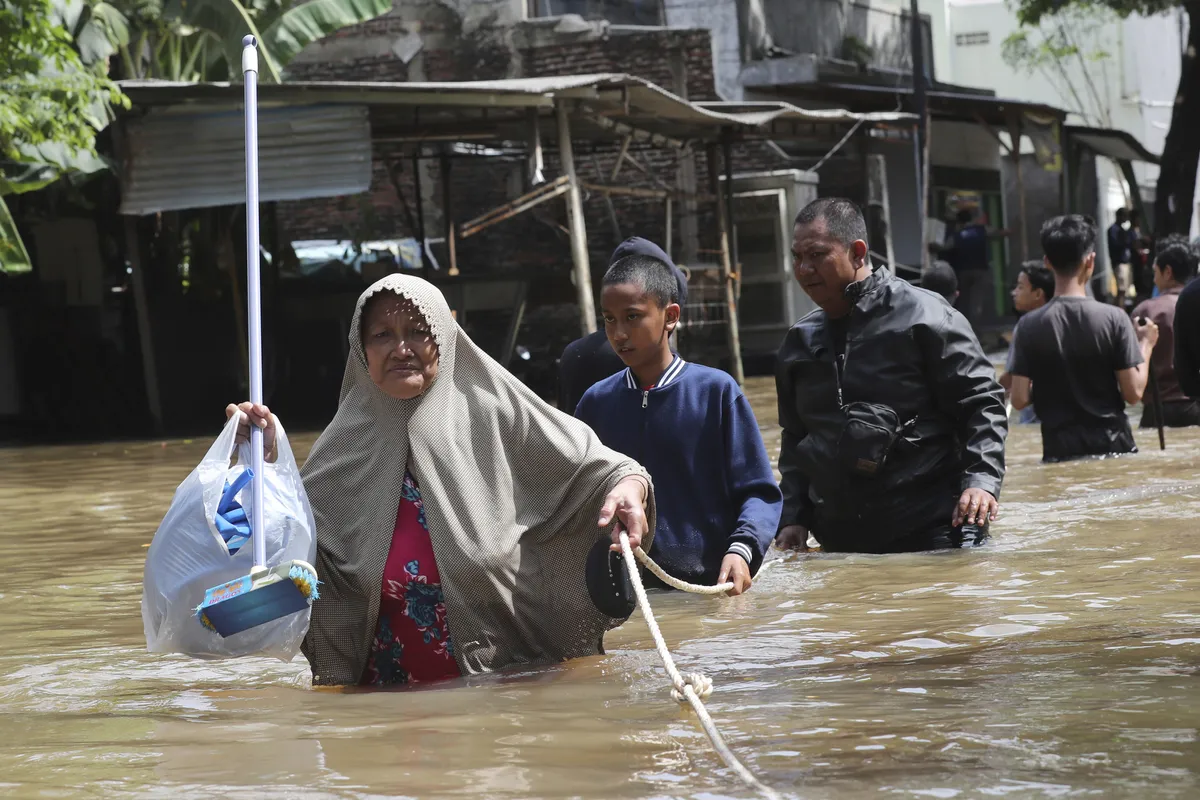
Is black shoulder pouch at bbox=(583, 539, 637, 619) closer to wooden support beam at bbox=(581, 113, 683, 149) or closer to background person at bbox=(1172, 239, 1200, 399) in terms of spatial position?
background person at bbox=(1172, 239, 1200, 399)

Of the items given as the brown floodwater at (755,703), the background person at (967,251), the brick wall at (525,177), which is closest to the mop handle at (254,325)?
the brown floodwater at (755,703)

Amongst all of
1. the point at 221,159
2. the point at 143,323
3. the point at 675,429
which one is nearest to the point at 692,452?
the point at 675,429

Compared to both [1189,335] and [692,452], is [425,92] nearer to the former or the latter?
[692,452]

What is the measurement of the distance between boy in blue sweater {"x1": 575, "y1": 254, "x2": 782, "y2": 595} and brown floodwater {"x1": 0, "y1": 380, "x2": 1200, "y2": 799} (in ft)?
1.19

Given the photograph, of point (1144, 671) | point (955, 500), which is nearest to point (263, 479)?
point (1144, 671)

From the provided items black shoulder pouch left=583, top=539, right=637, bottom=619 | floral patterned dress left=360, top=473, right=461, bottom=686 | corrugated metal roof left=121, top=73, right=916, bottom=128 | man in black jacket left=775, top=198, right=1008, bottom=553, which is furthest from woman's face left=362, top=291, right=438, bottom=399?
corrugated metal roof left=121, top=73, right=916, bottom=128

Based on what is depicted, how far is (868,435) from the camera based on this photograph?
607 cm

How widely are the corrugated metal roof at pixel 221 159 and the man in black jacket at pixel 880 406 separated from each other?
997 centimetres

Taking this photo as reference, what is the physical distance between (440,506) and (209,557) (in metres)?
0.61

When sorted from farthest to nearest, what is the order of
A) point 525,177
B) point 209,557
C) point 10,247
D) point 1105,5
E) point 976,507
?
point 1105,5
point 525,177
point 10,247
point 976,507
point 209,557

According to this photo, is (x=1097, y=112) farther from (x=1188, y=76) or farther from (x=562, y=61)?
(x=562, y=61)

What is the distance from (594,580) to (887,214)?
21105mm

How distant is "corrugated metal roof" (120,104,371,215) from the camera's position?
15672 millimetres

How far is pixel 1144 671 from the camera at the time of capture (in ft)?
14.6
